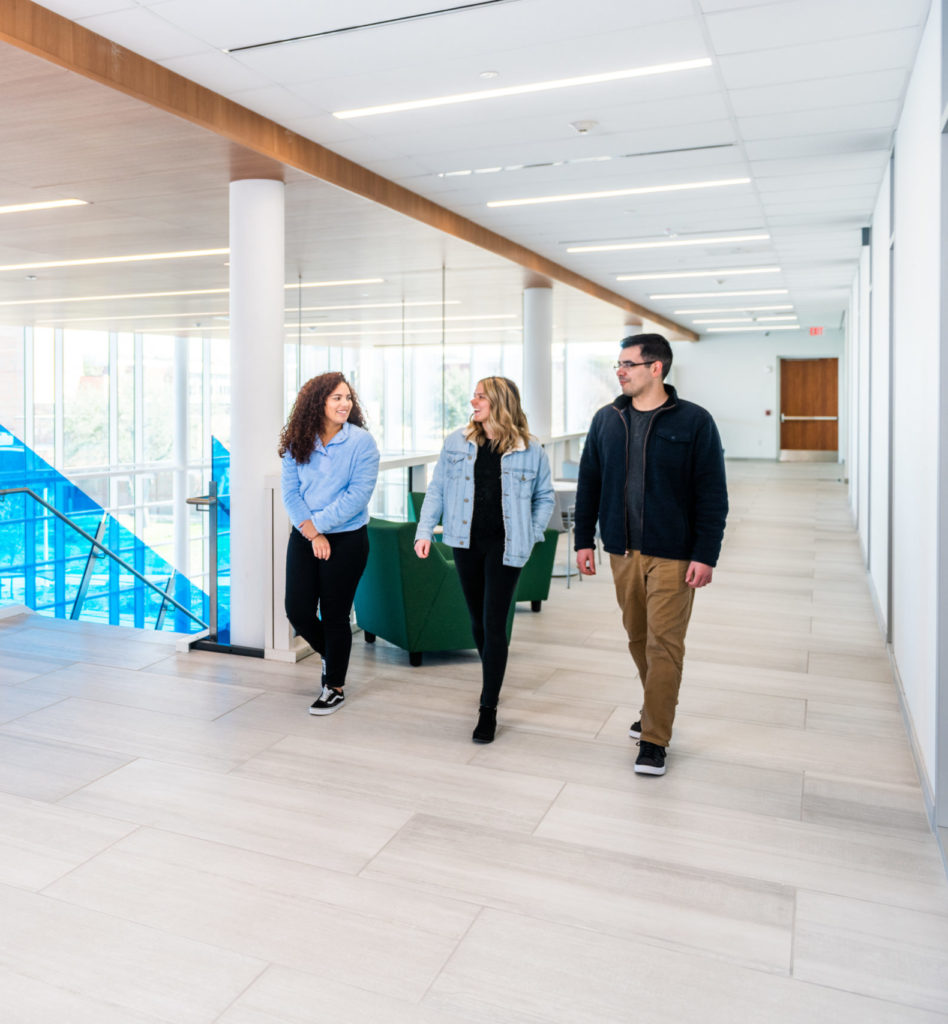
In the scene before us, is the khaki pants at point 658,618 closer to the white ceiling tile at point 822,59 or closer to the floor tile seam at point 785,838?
the floor tile seam at point 785,838

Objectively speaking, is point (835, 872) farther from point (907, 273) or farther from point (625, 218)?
point (625, 218)

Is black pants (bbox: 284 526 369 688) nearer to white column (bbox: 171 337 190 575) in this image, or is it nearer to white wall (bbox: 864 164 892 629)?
white wall (bbox: 864 164 892 629)

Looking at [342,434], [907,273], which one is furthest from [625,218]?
[342,434]

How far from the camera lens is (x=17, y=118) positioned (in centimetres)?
453

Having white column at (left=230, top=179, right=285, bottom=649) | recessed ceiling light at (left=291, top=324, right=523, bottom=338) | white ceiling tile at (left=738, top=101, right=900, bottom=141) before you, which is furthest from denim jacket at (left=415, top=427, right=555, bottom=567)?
recessed ceiling light at (left=291, top=324, right=523, bottom=338)

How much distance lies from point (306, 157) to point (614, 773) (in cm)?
400

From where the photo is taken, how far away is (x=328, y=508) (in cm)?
445

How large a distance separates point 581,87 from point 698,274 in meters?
7.45

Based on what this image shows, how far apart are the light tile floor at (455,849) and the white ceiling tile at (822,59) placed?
10.1 ft

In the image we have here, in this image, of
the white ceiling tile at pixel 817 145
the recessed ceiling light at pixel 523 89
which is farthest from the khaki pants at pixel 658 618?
the white ceiling tile at pixel 817 145

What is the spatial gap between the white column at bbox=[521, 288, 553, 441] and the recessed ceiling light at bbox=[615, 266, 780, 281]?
112cm

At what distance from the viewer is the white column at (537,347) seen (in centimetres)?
1146

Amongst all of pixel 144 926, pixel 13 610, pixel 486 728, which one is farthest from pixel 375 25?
pixel 13 610

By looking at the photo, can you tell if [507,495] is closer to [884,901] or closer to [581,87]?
[884,901]
